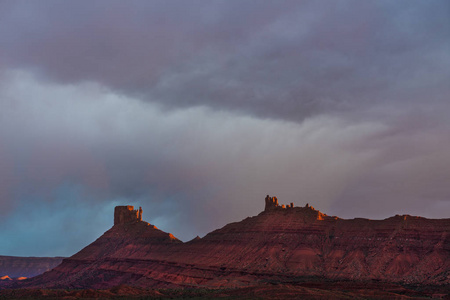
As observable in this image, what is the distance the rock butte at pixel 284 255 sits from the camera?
10425 cm

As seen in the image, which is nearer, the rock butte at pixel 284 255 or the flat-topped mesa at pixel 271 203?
the rock butte at pixel 284 255

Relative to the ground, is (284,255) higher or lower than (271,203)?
lower

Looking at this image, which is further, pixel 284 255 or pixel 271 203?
pixel 271 203

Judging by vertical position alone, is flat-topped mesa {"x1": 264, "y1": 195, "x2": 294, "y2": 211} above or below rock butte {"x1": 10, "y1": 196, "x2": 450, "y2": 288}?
above

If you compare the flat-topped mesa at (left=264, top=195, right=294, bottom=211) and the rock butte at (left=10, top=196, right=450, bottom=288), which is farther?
the flat-topped mesa at (left=264, top=195, right=294, bottom=211)

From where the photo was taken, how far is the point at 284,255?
12519 cm

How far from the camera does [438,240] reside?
346 feet

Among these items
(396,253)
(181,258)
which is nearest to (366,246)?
(396,253)

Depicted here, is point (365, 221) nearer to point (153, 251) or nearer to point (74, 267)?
point (153, 251)

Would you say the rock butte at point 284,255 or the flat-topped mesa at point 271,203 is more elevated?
the flat-topped mesa at point 271,203

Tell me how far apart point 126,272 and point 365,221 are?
263 feet

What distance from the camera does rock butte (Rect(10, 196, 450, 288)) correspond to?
10425 centimetres

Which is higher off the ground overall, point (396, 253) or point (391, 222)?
point (391, 222)

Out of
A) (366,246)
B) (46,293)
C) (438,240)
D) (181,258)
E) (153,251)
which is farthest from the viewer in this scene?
(153,251)
